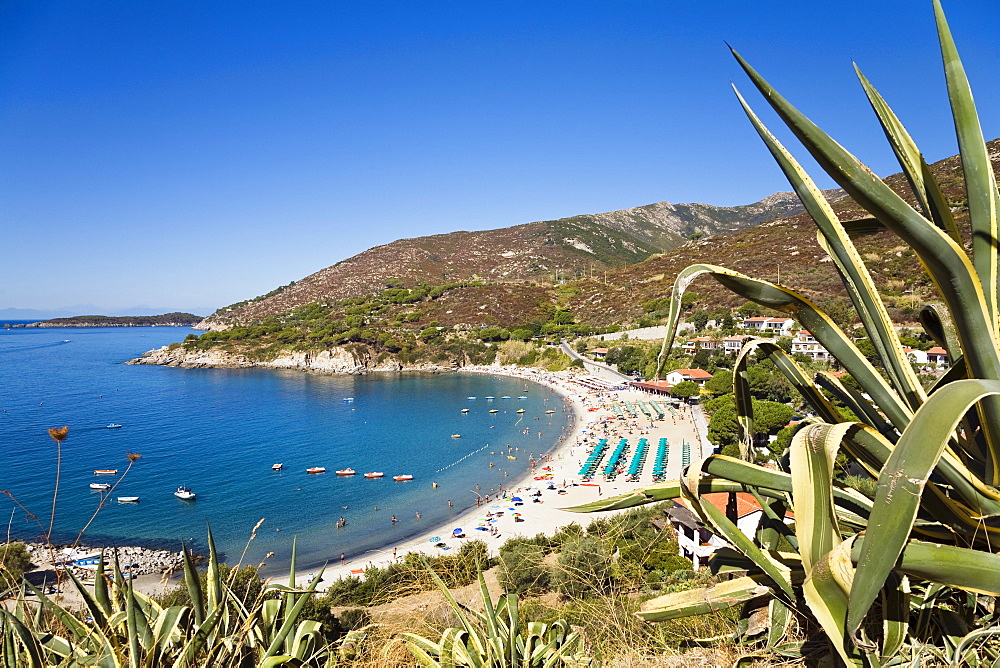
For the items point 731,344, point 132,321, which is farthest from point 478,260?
point 132,321

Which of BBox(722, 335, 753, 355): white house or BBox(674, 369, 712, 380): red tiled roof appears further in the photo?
BBox(722, 335, 753, 355): white house

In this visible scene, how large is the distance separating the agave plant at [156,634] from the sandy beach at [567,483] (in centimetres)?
636

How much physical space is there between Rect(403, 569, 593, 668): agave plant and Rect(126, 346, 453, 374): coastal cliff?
50835 millimetres

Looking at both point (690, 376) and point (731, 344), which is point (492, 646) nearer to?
point (690, 376)

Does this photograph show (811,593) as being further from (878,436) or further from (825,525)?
(878,436)

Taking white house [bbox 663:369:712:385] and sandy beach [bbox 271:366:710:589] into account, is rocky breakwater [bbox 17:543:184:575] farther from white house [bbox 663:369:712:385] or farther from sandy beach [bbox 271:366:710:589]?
white house [bbox 663:369:712:385]

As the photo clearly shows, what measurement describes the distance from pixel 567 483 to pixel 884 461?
20.6 m

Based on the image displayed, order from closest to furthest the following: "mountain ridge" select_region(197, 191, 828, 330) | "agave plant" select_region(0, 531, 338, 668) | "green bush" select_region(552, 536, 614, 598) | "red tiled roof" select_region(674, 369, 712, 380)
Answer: "agave plant" select_region(0, 531, 338, 668), "green bush" select_region(552, 536, 614, 598), "red tiled roof" select_region(674, 369, 712, 380), "mountain ridge" select_region(197, 191, 828, 330)

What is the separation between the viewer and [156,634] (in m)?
1.56

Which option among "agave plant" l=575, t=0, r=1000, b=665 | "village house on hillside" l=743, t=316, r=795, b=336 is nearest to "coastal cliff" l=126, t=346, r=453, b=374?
"village house on hillside" l=743, t=316, r=795, b=336

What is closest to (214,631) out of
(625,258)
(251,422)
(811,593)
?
(811,593)

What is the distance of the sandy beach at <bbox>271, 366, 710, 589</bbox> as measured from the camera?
15977mm

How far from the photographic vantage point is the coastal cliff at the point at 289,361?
54.9m

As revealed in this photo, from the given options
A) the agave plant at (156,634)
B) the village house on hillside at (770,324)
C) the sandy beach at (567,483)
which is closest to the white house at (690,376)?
the sandy beach at (567,483)
